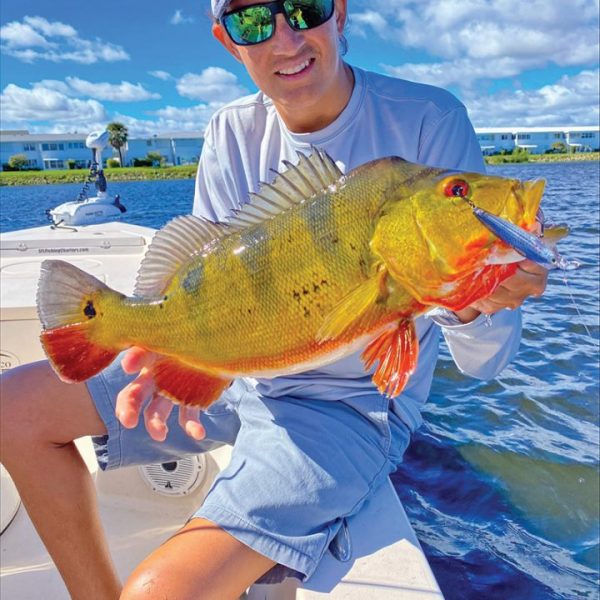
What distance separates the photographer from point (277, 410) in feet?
8.50

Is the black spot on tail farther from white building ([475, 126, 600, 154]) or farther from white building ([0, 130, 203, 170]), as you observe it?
white building ([475, 126, 600, 154])

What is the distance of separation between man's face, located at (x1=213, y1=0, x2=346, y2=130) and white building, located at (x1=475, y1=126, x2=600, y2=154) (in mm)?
113539

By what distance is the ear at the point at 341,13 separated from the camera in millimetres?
2773

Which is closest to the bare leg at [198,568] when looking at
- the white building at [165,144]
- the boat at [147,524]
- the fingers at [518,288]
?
the boat at [147,524]

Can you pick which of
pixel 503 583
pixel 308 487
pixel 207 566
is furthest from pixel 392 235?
pixel 503 583

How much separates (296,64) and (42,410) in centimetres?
183

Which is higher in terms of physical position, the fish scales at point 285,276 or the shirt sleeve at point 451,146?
the shirt sleeve at point 451,146

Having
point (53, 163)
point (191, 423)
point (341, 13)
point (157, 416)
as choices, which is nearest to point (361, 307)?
point (191, 423)

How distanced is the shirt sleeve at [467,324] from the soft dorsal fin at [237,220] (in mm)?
728

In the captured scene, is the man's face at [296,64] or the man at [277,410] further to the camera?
the man's face at [296,64]

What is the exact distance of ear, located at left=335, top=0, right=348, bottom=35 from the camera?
9.10 ft

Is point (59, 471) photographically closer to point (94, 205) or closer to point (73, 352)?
point (73, 352)

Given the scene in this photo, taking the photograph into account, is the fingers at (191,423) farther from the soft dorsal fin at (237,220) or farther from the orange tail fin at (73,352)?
the soft dorsal fin at (237,220)

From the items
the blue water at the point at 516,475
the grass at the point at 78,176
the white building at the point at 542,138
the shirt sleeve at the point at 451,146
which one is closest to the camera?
the shirt sleeve at the point at 451,146
